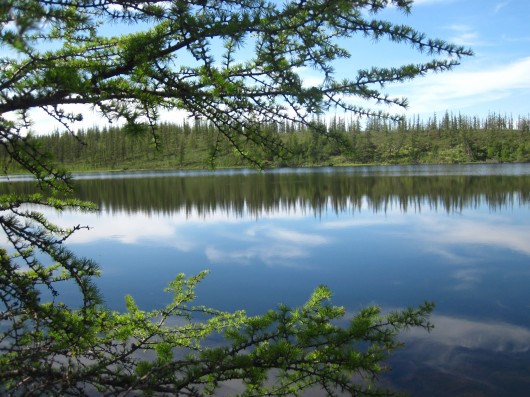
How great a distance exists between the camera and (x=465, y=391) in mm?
7770

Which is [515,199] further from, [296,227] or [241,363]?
[241,363]

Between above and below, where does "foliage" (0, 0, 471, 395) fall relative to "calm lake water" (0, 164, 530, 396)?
above

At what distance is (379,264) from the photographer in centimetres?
1661

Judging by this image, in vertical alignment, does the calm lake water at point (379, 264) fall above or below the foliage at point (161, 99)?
below

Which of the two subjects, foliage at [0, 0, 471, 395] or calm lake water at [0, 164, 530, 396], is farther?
calm lake water at [0, 164, 530, 396]

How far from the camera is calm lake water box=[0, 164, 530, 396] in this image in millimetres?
9031

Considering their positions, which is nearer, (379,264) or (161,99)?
(161,99)

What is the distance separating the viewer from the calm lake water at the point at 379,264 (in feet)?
29.6

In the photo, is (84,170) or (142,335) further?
(84,170)

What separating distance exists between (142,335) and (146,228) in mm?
21042

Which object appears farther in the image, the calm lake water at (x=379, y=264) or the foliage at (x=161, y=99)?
the calm lake water at (x=379, y=264)

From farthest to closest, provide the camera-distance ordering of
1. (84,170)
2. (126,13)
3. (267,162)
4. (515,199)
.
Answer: (84,170) < (515,199) < (267,162) < (126,13)

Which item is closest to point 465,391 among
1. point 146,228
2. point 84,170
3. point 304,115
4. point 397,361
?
point 397,361

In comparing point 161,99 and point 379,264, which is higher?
point 161,99
